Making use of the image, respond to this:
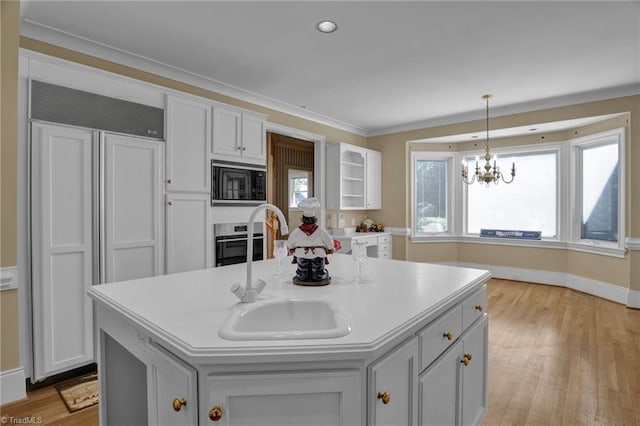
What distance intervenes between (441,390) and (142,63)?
3.36m

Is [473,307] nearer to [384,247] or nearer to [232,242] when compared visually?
[232,242]

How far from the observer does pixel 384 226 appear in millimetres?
6047

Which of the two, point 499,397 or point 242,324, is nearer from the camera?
point 242,324

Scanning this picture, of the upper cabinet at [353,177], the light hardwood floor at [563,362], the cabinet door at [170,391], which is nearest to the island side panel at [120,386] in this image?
the cabinet door at [170,391]

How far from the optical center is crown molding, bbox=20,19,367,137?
2535mm

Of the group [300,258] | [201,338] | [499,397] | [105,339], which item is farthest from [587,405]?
[105,339]

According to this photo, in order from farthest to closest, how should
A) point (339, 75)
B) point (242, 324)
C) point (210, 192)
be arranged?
point (339, 75), point (210, 192), point (242, 324)

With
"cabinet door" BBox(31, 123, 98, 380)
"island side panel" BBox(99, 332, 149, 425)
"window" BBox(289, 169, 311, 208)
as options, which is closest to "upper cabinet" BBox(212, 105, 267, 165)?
"cabinet door" BBox(31, 123, 98, 380)

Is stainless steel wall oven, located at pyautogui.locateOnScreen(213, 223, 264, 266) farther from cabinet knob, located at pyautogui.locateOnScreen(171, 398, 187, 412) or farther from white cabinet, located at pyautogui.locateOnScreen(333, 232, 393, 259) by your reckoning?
cabinet knob, located at pyautogui.locateOnScreen(171, 398, 187, 412)

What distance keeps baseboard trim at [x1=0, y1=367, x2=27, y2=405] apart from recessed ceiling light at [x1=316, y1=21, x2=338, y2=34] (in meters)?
3.08

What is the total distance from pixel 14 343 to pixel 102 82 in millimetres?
1899

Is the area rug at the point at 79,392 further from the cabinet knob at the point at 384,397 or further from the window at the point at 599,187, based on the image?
the window at the point at 599,187

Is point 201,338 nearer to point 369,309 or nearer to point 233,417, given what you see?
point 233,417

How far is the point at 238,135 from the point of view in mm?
3492
